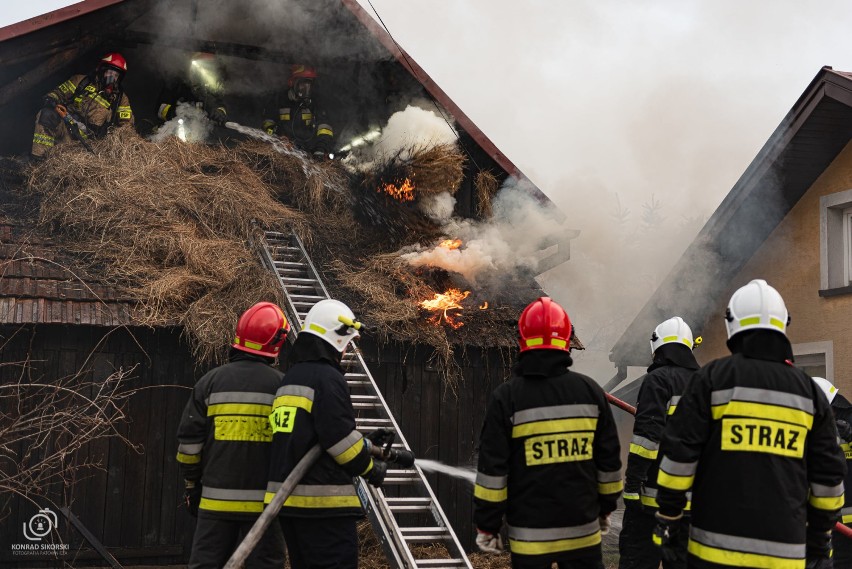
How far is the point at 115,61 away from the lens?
10664 mm

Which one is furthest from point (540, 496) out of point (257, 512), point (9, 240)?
point (9, 240)

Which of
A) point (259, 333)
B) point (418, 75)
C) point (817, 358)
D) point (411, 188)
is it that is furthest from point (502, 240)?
point (259, 333)

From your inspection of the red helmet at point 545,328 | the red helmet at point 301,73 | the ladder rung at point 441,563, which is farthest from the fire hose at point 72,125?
the red helmet at point 545,328

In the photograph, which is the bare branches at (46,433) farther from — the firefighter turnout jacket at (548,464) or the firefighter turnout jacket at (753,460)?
the firefighter turnout jacket at (753,460)

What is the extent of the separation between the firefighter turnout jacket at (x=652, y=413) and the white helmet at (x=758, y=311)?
6.62 feet

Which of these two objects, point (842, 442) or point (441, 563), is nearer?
point (441, 563)

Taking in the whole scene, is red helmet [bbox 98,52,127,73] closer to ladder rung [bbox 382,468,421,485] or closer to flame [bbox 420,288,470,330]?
flame [bbox 420,288,470,330]

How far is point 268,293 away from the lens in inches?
337

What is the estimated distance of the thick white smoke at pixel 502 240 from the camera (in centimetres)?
997

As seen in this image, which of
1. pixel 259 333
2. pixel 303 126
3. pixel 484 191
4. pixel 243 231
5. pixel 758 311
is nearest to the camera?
pixel 758 311

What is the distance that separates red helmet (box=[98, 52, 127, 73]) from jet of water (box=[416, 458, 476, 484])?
5.87 m

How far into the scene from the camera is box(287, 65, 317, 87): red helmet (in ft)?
38.2

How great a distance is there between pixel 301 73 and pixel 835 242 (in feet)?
23.2

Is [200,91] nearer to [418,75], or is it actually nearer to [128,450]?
[418,75]
